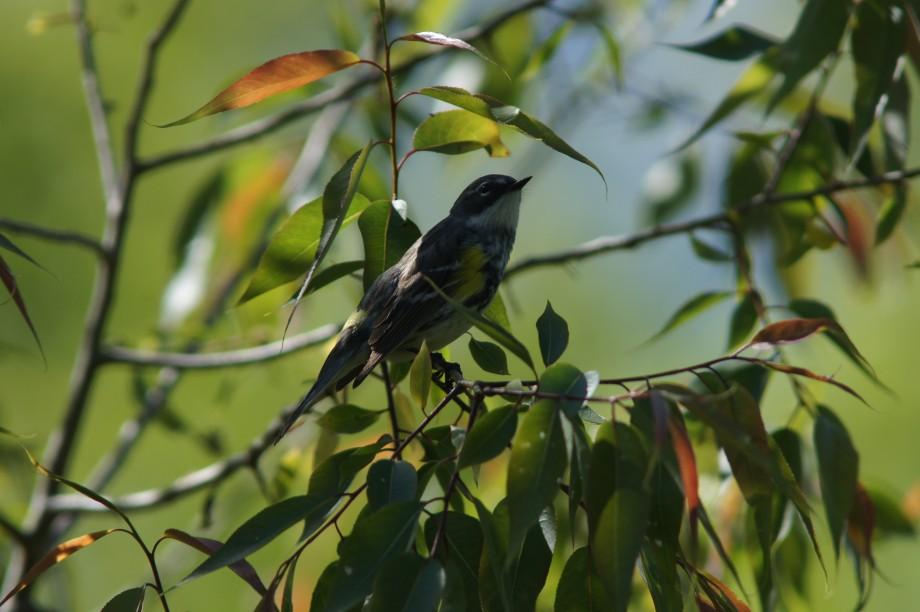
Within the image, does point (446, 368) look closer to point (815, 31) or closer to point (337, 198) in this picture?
point (337, 198)

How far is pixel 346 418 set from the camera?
217 centimetres

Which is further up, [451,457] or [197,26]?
[197,26]

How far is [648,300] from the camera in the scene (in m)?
8.62

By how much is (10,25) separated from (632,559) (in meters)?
7.87

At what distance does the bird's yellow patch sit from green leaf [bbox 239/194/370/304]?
0.67 meters

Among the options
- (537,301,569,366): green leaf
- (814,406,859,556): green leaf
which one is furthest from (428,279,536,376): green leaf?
(814,406,859,556): green leaf

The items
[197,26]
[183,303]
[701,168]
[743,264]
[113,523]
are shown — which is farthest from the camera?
[197,26]

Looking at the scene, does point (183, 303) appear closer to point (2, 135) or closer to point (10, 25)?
point (2, 135)

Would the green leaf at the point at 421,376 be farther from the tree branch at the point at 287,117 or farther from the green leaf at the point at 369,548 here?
the tree branch at the point at 287,117

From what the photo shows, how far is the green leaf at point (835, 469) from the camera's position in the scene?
1.87 meters

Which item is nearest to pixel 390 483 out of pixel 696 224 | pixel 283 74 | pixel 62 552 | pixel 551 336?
pixel 551 336

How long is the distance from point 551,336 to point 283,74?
2.19 ft

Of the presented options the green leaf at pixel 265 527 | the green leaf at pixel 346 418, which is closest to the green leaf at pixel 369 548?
A: the green leaf at pixel 265 527

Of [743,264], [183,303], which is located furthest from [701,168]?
[183,303]
